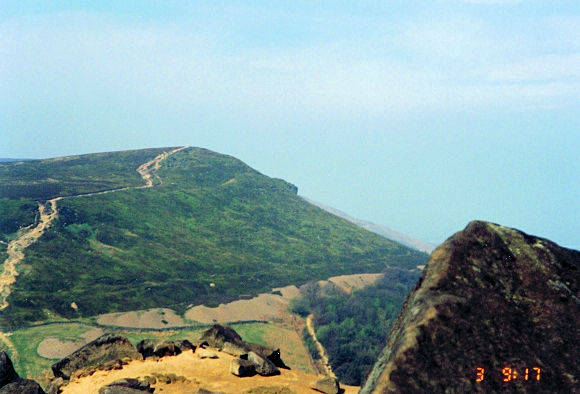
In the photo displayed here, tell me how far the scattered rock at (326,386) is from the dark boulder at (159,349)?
901 cm

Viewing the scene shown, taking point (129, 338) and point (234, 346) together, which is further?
point (129, 338)

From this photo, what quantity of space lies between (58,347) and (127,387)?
60.3m

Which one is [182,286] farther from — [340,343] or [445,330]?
[445,330]

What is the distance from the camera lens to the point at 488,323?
12.9 metres

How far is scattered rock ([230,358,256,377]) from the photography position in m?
25.7

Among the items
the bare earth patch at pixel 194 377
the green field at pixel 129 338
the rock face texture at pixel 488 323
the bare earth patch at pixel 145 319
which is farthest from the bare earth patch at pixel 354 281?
the rock face texture at pixel 488 323

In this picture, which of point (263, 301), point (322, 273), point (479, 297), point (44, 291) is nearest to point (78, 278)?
point (44, 291)

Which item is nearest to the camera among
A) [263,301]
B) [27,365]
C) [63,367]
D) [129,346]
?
[63,367]

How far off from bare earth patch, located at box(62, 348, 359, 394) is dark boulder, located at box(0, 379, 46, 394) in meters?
3.44

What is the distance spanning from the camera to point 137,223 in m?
169

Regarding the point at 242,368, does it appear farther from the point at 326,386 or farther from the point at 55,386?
the point at 55,386

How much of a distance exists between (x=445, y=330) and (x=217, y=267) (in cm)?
14254

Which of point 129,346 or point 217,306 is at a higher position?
point 129,346

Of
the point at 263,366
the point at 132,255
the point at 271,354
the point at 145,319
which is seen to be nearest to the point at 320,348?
the point at 145,319
